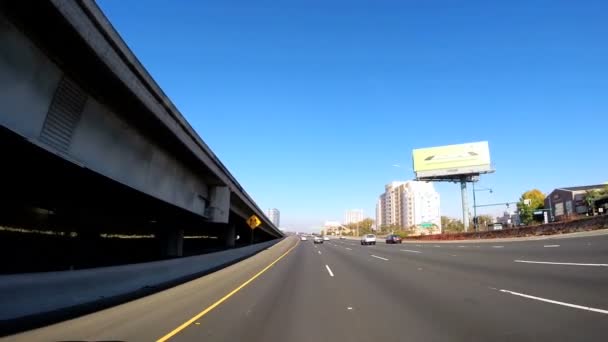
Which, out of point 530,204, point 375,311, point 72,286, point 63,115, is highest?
point 530,204

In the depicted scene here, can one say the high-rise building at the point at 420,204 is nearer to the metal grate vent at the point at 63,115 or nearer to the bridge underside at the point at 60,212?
the bridge underside at the point at 60,212

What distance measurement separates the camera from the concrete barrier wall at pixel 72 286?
7562 mm

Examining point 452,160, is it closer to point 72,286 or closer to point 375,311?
point 375,311

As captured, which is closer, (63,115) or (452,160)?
(63,115)

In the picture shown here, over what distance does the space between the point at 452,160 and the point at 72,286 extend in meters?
72.7

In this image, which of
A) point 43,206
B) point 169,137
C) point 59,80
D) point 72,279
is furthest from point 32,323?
point 43,206

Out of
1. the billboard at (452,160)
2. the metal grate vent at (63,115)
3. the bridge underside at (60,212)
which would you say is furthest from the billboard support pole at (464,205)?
the metal grate vent at (63,115)

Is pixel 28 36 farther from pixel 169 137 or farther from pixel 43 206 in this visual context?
pixel 43 206

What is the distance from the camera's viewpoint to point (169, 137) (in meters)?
15.5

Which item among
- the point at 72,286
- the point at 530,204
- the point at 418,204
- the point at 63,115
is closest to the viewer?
the point at 72,286

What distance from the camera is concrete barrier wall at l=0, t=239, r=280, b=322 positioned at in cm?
756

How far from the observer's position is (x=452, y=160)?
75.3 meters

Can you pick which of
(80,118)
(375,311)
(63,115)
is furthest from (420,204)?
(63,115)

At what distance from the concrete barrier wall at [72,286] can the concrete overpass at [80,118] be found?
2.51m
